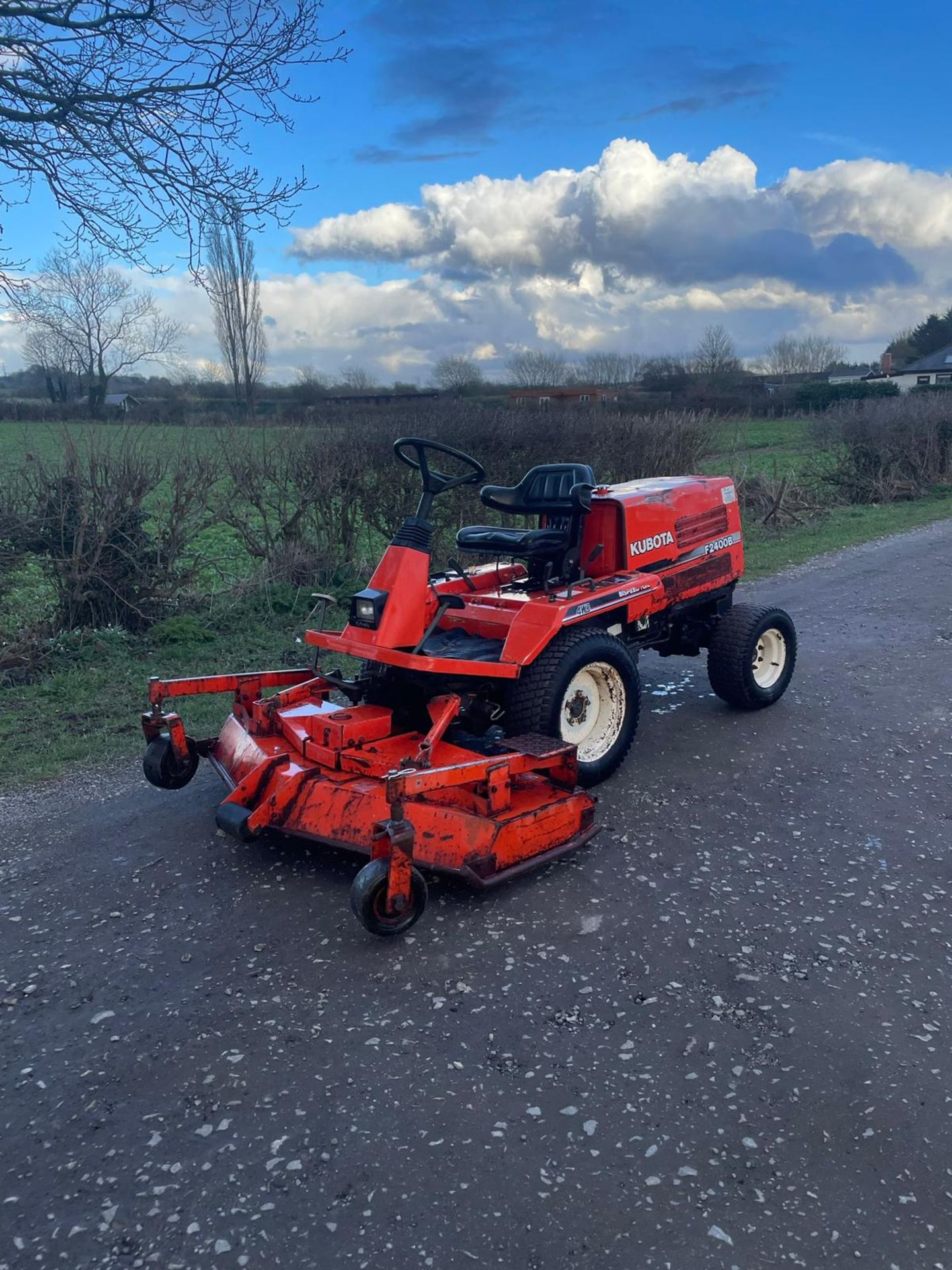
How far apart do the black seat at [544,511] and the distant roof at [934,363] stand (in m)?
57.3

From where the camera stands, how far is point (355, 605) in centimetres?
463

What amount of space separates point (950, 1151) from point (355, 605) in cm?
314

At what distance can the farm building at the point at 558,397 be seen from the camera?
12773 millimetres

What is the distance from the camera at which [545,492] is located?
5.45 meters

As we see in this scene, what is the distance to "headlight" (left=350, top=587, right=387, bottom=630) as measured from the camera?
4.55 m

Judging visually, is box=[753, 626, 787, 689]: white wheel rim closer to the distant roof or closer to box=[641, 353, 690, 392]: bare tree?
box=[641, 353, 690, 392]: bare tree

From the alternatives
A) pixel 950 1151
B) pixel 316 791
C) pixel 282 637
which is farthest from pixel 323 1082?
pixel 282 637

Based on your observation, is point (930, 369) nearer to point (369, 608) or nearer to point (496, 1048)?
point (369, 608)

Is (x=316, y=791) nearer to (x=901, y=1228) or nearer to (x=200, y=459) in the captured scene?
(x=901, y=1228)

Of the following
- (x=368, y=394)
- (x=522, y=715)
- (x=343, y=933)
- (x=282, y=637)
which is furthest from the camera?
(x=368, y=394)

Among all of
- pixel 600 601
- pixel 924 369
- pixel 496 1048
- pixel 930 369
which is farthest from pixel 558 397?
pixel 924 369

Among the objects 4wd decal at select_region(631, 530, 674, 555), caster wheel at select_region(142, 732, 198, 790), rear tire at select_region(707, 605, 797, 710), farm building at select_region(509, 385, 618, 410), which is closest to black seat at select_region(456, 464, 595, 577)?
4wd decal at select_region(631, 530, 674, 555)

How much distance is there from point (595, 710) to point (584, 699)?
12 cm

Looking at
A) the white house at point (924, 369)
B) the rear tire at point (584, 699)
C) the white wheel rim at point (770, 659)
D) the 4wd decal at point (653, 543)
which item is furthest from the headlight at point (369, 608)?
the white house at point (924, 369)
